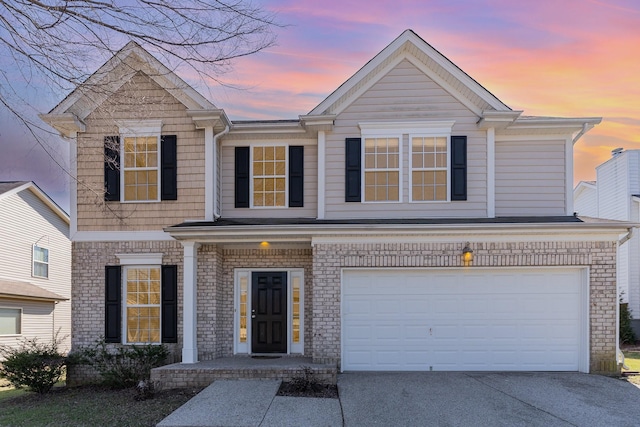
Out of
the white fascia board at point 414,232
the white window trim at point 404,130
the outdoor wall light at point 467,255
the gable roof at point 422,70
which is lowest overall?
the outdoor wall light at point 467,255

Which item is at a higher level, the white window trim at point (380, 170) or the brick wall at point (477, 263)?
the white window trim at point (380, 170)

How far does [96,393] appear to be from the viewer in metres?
9.77

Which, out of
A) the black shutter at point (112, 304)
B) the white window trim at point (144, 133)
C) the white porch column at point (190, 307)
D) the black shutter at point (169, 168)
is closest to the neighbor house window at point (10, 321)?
the black shutter at point (112, 304)

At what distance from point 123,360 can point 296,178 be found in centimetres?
577

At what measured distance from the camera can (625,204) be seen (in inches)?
749

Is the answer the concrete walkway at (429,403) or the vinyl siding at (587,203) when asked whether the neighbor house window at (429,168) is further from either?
the vinyl siding at (587,203)

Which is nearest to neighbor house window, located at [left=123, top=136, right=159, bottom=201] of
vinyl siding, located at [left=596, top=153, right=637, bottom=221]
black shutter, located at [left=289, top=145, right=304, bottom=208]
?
black shutter, located at [left=289, top=145, right=304, bottom=208]

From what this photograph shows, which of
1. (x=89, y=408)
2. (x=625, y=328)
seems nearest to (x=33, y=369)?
(x=89, y=408)

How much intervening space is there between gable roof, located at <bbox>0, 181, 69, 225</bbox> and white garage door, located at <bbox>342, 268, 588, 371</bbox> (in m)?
14.9

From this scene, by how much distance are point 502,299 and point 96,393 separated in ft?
29.2

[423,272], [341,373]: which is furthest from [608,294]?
[341,373]

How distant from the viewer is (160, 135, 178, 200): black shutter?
11.0 meters

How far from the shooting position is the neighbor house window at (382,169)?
11016 millimetres

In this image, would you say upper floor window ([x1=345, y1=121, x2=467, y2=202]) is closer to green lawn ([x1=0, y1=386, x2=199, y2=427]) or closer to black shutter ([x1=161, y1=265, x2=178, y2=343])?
black shutter ([x1=161, y1=265, x2=178, y2=343])
